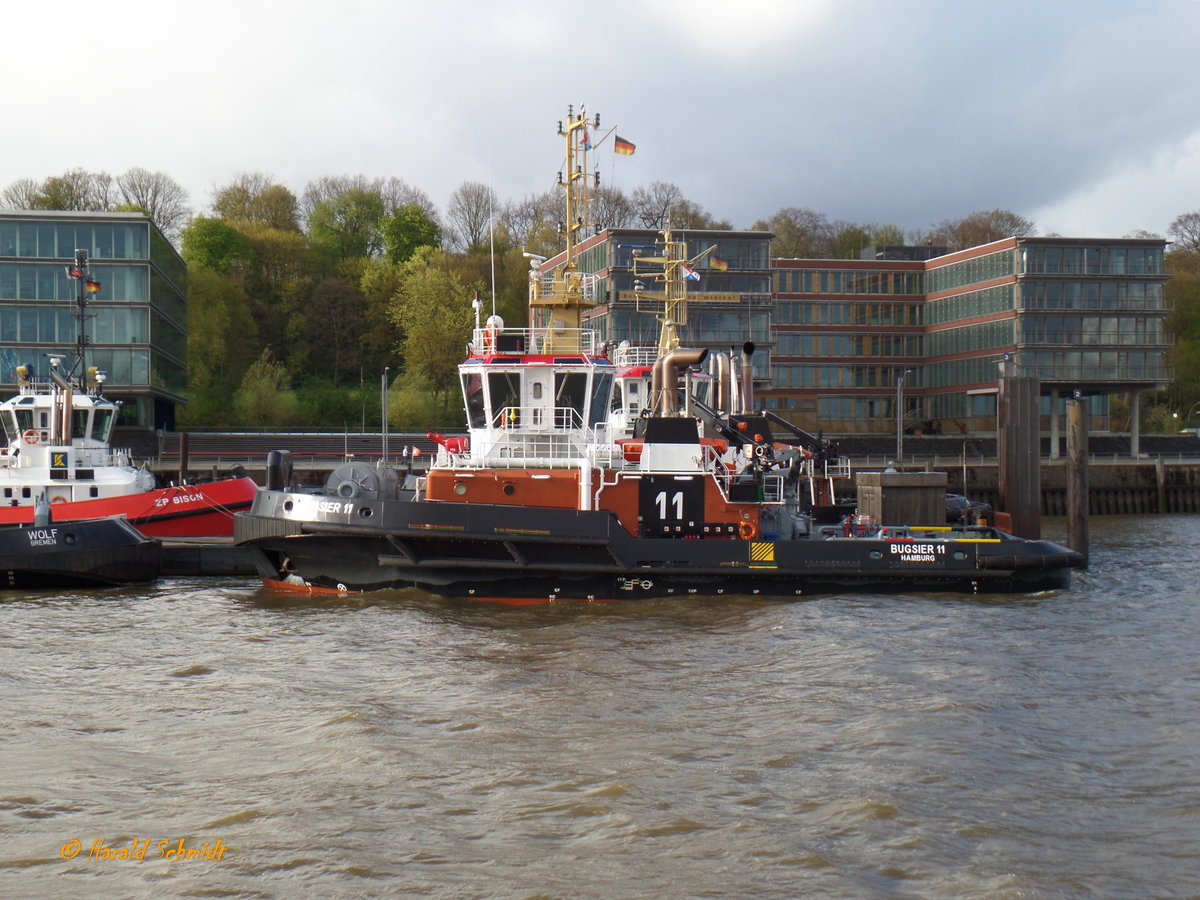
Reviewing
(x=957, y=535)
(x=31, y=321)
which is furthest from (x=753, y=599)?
(x=31, y=321)

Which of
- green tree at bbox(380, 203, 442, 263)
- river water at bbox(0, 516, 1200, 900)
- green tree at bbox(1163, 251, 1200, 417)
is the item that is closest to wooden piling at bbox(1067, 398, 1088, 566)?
river water at bbox(0, 516, 1200, 900)

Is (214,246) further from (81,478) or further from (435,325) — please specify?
(81,478)

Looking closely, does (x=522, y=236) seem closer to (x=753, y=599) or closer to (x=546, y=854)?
(x=753, y=599)

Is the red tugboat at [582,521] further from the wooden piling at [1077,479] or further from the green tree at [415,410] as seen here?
the green tree at [415,410]

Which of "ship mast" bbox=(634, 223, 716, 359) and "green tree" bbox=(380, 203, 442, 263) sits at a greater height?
"green tree" bbox=(380, 203, 442, 263)

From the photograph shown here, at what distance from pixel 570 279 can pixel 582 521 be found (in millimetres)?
4453

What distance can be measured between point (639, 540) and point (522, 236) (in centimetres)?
5138

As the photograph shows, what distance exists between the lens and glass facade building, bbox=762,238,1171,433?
166 ft

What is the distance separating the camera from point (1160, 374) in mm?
50531

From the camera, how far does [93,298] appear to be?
41.7 m

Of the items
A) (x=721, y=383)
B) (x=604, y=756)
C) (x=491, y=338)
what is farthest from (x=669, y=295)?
(x=604, y=756)

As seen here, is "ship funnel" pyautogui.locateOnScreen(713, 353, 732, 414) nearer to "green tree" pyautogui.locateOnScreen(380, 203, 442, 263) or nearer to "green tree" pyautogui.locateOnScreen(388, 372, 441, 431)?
"green tree" pyautogui.locateOnScreen(388, 372, 441, 431)

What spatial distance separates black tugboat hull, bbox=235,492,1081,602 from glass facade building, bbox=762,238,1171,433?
113ft

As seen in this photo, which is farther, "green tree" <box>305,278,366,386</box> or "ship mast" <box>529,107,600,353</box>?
"green tree" <box>305,278,366,386</box>
